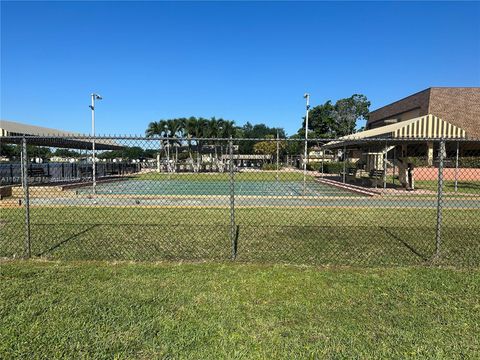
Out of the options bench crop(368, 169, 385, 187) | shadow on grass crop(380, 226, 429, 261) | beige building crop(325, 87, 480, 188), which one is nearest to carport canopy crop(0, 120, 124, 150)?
shadow on grass crop(380, 226, 429, 261)

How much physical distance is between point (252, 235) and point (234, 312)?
352cm

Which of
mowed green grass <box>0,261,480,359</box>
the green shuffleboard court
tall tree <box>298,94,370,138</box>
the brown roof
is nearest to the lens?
mowed green grass <box>0,261,480,359</box>

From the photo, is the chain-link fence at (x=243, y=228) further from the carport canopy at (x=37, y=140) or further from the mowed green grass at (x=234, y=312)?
the carport canopy at (x=37, y=140)

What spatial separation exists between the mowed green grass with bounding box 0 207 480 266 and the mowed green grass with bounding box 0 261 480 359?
27.1 inches

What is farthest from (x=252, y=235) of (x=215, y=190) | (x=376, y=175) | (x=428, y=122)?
(x=428, y=122)

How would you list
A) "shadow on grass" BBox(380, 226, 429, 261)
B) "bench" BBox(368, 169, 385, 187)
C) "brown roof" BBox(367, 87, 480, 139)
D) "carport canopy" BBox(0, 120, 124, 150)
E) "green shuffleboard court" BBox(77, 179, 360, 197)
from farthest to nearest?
"brown roof" BBox(367, 87, 480, 139) < "bench" BBox(368, 169, 385, 187) < "carport canopy" BBox(0, 120, 124, 150) < "green shuffleboard court" BBox(77, 179, 360, 197) < "shadow on grass" BBox(380, 226, 429, 261)

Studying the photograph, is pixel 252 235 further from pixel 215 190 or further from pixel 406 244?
pixel 215 190

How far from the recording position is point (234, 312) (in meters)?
3.60

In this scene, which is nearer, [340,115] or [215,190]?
[215,190]

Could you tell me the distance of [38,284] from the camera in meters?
A: 4.30

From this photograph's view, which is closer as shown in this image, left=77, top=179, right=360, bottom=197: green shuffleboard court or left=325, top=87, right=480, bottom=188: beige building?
left=77, top=179, right=360, bottom=197: green shuffleboard court

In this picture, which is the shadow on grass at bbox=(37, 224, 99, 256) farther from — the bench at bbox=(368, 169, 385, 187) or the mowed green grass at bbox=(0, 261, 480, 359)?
the bench at bbox=(368, 169, 385, 187)

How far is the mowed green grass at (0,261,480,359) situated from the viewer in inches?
116

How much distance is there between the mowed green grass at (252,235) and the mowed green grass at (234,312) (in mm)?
688
